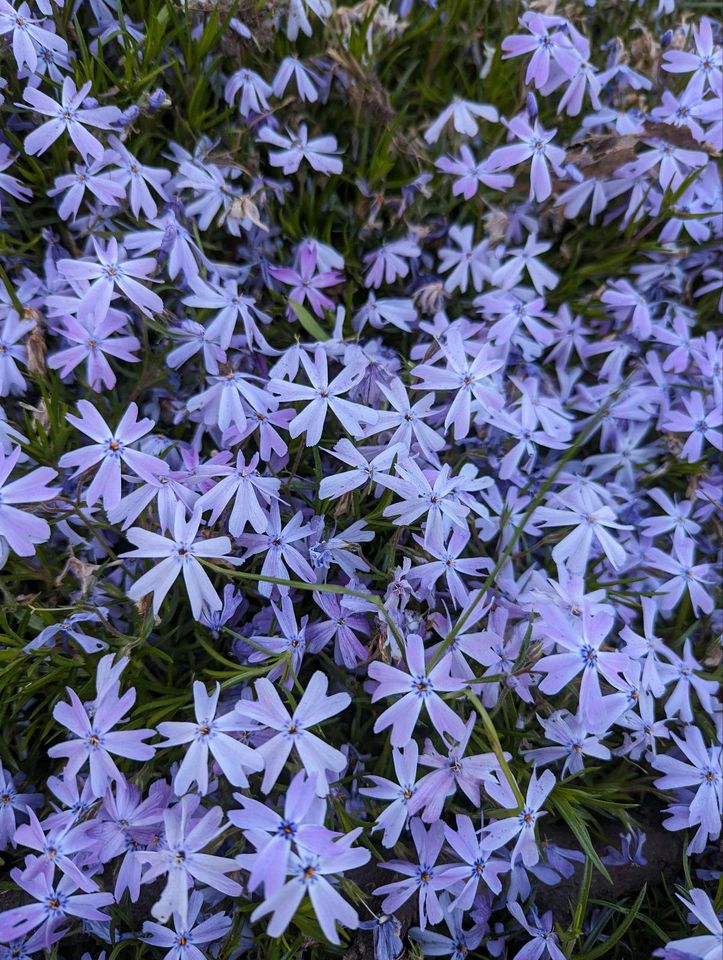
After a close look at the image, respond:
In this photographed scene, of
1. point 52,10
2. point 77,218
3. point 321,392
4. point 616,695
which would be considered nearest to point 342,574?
point 321,392

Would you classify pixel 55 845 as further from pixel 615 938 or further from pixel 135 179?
pixel 135 179

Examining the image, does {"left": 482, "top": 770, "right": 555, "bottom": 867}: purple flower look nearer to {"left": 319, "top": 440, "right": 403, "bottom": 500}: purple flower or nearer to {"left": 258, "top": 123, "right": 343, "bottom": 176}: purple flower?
{"left": 319, "top": 440, "right": 403, "bottom": 500}: purple flower

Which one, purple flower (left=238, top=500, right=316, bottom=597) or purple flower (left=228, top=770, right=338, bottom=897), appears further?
purple flower (left=238, top=500, right=316, bottom=597)

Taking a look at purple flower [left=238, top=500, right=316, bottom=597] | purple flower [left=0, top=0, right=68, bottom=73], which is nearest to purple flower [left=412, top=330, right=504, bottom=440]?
purple flower [left=238, top=500, right=316, bottom=597]

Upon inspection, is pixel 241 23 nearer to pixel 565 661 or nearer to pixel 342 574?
pixel 342 574

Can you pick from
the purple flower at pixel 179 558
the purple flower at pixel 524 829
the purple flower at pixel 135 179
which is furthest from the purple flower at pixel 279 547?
the purple flower at pixel 135 179

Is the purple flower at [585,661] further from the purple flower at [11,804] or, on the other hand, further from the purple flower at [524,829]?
the purple flower at [11,804]

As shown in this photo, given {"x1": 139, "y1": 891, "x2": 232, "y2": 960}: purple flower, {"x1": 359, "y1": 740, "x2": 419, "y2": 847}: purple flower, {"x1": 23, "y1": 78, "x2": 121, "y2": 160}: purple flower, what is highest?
{"x1": 23, "y1": 78, "x2": 121, "y2": 160}: purple flower

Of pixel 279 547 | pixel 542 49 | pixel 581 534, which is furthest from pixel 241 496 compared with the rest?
pixel 542 49
